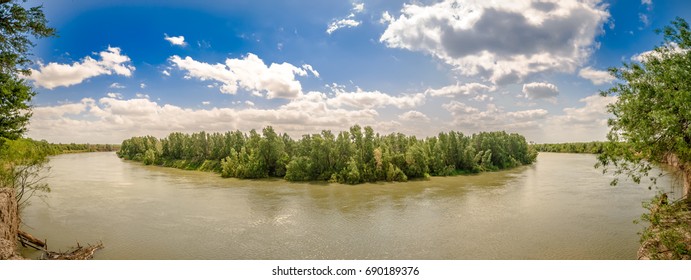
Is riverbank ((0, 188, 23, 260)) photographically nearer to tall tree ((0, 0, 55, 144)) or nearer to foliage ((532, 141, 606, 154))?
tall tree ((0, 0, 55, 144))

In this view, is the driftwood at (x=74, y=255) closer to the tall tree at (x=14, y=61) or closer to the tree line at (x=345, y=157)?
the tall tree at (x=14, y=61)

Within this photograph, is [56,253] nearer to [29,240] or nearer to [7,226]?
[7,226]

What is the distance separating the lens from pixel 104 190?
20.8 metres

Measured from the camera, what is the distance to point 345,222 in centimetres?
1318

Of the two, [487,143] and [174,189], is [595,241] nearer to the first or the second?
[174,189]

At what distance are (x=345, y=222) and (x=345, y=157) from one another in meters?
14.0

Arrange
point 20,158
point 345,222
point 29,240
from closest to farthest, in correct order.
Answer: point 29,240
point 20,158
point 345,222

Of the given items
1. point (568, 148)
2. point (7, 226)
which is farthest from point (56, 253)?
point (568, 148)

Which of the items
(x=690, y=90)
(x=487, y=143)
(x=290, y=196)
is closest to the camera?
(x=690, y=90)

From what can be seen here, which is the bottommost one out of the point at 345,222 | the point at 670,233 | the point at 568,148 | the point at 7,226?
the point at 345,222

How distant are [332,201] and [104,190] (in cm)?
1361
